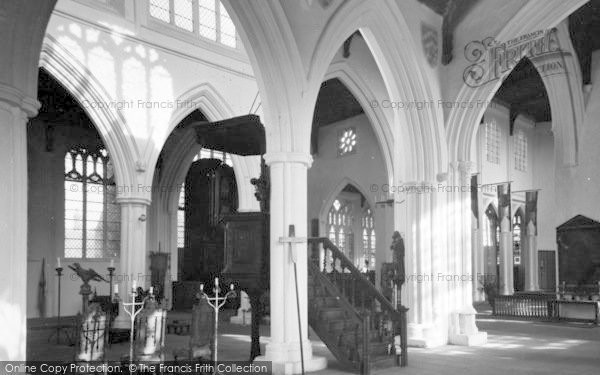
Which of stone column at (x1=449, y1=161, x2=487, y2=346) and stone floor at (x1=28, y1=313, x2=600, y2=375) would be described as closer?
stone floor at (x1=28, y1=313, x2=600, y2=375)

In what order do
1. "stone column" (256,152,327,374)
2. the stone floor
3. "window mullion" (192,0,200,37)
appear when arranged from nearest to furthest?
"stone column" (256,152,327,374), the stone floor, "window mullion" (192,0,200,37)

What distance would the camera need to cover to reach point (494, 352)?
10.7 metres

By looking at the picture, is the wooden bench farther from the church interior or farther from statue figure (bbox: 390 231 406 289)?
statue figure (bbox: 390 231 406 289)

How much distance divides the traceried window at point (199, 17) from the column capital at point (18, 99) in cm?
1139

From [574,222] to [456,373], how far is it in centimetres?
1014

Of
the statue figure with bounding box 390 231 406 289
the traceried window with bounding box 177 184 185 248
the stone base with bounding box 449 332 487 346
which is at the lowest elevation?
the stone base with bounding box 449 332 487 346

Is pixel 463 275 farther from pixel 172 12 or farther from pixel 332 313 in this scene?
pixel 172 12

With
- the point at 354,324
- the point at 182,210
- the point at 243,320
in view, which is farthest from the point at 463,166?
the point at 182,210

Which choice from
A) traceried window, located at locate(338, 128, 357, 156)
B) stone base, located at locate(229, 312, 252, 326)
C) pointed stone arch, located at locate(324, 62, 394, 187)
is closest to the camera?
stone base, located at locate(229, 312, 252, 326)

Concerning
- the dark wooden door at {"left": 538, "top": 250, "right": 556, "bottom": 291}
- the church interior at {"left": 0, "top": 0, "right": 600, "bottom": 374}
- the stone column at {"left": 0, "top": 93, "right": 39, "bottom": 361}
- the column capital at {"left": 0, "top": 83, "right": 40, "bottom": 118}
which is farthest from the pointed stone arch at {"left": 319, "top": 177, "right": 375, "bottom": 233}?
the stone column at {"left": 0, "top": 93, "right": 39, "bottom": 361}

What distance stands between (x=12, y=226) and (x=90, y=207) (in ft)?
52.5

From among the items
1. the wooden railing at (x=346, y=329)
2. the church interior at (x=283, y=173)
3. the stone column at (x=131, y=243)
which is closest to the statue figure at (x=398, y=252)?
the church interior at (x=283, y=173)

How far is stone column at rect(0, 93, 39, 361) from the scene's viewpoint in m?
5.07

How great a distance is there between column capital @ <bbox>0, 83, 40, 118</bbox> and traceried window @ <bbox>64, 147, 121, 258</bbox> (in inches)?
599
